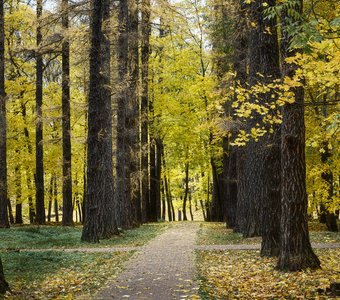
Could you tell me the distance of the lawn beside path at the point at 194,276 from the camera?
748cm

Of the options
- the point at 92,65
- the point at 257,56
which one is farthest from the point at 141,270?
the point at 92,65

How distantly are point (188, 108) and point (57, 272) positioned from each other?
21.3 m

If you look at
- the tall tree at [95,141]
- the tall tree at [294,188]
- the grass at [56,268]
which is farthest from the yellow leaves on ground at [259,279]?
the tall tree at [95,141]

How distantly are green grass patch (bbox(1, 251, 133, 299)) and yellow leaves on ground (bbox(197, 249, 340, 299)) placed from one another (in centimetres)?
226

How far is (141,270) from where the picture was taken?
9.96m

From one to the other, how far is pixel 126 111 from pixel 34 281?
47.4 ft

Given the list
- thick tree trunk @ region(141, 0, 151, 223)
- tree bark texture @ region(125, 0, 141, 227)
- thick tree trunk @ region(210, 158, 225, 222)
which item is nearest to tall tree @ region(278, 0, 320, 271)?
tree bark texture @ region(125, 0, 141, 227)

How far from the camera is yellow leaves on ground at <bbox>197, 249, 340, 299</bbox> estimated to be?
723 centimetres

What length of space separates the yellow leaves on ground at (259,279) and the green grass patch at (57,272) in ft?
7.43

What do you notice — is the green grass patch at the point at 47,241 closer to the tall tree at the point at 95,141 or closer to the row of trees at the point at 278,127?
the tall tree at the point at 95,141

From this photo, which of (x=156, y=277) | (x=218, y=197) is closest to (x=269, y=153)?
(x=156, y=277)

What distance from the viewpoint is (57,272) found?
9953 millimetres

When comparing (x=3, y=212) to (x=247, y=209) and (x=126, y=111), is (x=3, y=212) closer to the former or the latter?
(x=126, y=111)

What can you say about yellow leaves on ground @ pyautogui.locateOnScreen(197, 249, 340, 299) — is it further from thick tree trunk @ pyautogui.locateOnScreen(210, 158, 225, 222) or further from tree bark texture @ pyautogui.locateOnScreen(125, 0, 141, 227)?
thick tree trunk @ pyautogui.locateOnScreen(210, 158, 225, 222)
